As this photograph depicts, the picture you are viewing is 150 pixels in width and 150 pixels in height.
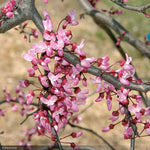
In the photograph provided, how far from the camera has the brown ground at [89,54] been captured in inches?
125

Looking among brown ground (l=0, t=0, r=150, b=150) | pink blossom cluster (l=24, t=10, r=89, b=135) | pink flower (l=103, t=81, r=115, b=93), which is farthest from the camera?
brown ground (l=0, t=0, r=150, b=150)

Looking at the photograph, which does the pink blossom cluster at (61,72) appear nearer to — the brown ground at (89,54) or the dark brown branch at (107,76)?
the dark brown branch at (107,76)

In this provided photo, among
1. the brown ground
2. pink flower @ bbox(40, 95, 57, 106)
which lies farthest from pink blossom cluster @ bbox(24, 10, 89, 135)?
the brown ground

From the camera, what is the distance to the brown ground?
10.5 ft

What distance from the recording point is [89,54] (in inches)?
195

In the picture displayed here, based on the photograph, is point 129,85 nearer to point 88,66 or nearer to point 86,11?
point 88,66

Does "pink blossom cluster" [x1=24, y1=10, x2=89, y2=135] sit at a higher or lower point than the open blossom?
higher

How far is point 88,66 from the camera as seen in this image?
0.91 metres

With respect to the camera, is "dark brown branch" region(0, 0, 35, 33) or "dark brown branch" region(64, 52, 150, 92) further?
"dark brown branch" region(0, 0, 35, 33)

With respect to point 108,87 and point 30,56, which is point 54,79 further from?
point 108,87

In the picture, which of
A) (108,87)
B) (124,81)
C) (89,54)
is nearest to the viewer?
(124,81)

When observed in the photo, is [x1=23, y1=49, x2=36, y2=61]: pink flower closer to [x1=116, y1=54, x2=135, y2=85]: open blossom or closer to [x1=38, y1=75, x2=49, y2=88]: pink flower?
[x1=38, y1=75, x2=49, y2=88]: pink flower

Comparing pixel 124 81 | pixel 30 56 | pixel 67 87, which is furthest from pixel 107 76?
pixel 30 56

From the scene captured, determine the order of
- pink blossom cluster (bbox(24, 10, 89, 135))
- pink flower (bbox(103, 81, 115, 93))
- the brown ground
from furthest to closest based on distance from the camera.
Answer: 1. the brown ground
2. pink flower (bbox(103, 81, 115, 93))
3. pink blossom cluster (bbox(24, 10, 89, 135))
